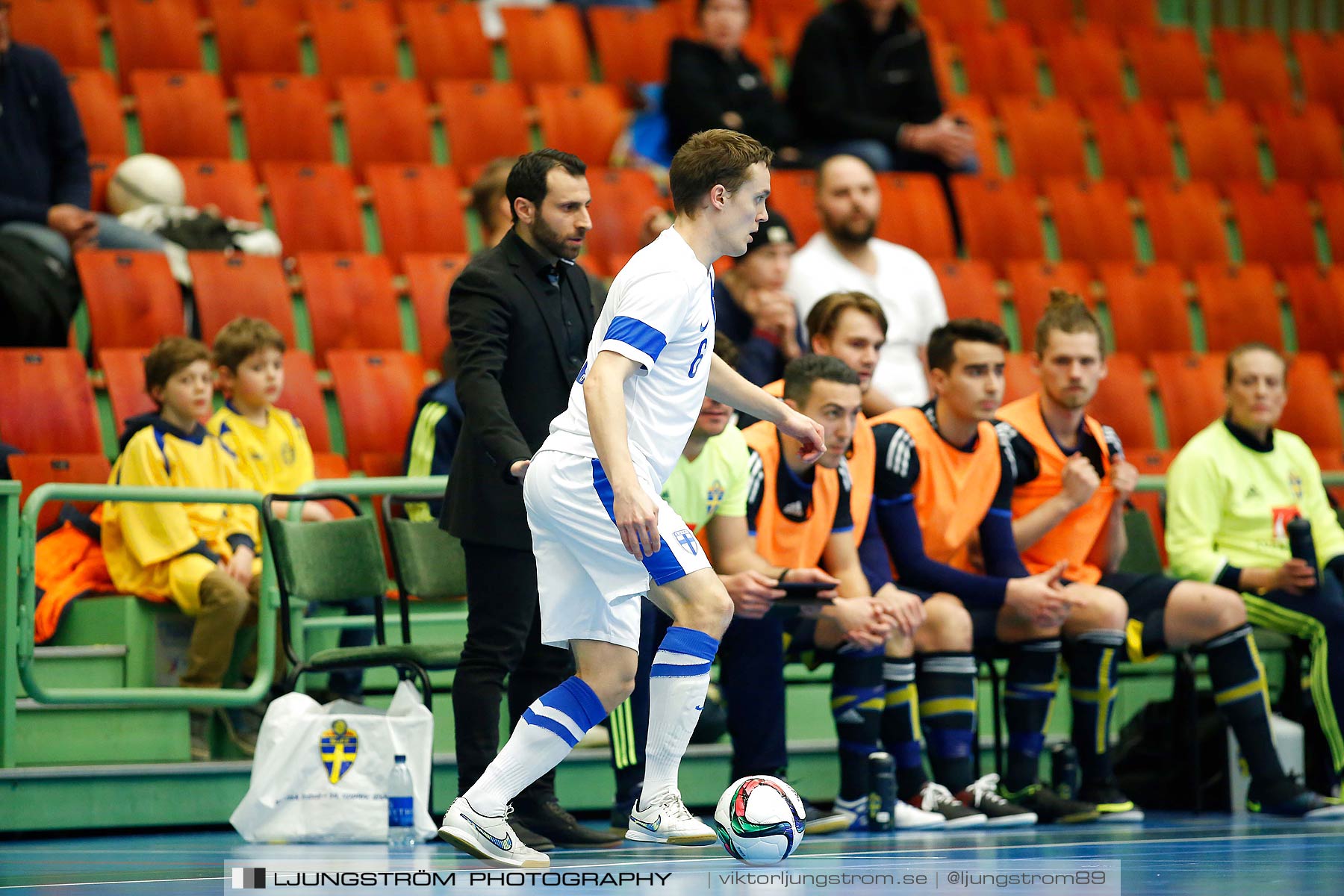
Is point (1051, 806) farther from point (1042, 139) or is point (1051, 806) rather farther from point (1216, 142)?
point (1216, 142)

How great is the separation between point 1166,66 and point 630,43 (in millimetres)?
3572

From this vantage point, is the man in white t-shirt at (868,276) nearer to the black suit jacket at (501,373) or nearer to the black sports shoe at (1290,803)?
the black sports shoe at (1290,803)

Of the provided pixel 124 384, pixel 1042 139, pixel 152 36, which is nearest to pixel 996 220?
pixel 1042 139

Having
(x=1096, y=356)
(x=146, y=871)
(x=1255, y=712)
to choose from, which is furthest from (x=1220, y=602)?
(x=146, y=871)

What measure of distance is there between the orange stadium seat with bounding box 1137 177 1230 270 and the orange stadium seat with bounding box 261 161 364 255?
4.37 metres

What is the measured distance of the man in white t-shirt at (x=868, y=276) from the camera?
22.0ft

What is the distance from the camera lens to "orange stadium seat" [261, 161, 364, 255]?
24.6 ft

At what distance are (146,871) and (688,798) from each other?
2.02 metres

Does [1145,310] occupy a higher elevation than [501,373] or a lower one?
higher

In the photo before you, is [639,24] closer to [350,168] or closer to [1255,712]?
[350,168]

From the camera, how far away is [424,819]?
452cm

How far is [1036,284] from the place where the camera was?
813 centimetres

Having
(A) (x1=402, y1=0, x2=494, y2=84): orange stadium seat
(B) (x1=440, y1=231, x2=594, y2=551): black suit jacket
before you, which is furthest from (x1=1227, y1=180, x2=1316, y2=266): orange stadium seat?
(B) (x1=440, y1=231, x2=594, y2=551): black suit jacket

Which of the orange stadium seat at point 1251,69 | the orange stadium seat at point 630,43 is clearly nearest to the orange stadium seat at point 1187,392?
the orange stadium seat at point 630,43
